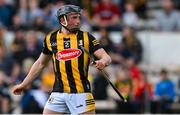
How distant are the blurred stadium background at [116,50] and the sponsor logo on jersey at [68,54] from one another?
18.4 ft

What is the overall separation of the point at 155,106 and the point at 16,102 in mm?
2899

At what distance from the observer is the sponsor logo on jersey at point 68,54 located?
912cm

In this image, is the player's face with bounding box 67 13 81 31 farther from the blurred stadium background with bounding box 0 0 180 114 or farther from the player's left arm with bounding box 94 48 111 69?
the blurred stadium background with bounding box 0 0 180 114

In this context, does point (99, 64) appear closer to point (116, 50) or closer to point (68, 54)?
point (68, 54)

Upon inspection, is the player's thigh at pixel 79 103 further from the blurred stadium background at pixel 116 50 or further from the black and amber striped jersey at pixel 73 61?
the blurred stadium background at pixel 116 50

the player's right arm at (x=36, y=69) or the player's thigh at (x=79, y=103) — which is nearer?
the player's thigh at (x=79, y=103)

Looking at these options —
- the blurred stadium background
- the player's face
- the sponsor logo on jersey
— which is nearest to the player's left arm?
the sponsor logo on jersey

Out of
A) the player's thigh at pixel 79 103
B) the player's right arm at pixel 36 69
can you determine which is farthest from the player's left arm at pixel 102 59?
the player's right arm at pixel 36 69

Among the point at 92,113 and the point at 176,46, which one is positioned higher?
the point at 92,113

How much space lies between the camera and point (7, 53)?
55.2 ft

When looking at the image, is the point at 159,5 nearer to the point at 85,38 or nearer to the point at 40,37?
the point at 40,37

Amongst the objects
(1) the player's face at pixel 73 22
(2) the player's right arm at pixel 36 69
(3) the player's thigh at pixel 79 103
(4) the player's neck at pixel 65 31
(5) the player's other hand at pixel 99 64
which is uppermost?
(1) the player's face at pixel 73 22

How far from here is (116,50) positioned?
55.2 feet

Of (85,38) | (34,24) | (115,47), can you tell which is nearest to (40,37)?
(34,24)
